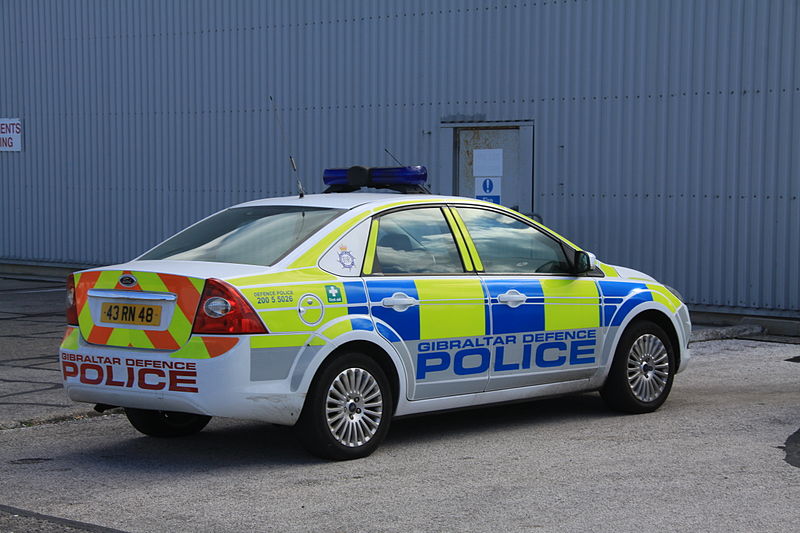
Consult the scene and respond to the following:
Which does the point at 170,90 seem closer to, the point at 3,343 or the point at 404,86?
the point at 404,86

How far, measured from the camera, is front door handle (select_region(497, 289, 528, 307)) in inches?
314

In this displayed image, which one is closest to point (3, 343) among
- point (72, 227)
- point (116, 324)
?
point (116, 324)

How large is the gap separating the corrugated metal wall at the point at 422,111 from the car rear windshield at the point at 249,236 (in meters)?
7.69

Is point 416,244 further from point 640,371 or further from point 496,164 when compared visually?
point 496,164

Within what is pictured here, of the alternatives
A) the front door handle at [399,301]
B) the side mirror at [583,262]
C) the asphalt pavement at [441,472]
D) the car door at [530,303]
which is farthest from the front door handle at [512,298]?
the asphalt pavement at [441,472]

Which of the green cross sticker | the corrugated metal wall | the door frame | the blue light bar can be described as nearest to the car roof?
the blue light bar

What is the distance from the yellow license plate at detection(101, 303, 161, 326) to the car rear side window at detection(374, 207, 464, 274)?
1347 millimetres

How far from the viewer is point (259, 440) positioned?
7941 millimetres

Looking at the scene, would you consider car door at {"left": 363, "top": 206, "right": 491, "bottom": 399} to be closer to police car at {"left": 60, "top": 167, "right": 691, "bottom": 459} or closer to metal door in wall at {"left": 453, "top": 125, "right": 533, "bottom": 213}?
police car at {"left": 60, "top": 167, "right": 691, "bottom": 459}

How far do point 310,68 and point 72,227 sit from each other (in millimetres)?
5956

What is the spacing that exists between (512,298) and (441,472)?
1.53 m

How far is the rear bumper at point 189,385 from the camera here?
6.72m

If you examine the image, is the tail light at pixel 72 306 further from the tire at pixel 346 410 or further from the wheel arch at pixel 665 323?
the wheel arch at pixel 665 323

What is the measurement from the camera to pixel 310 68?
1817cm
